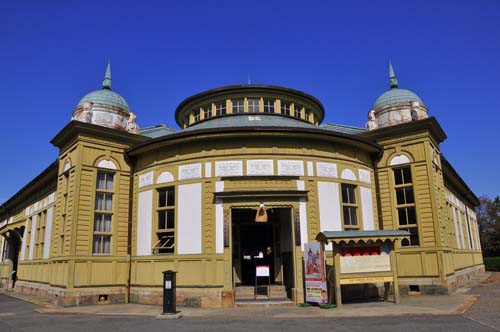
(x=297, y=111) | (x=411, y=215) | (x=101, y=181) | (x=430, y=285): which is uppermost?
(x=297, y=111)

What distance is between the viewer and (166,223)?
1619 cm

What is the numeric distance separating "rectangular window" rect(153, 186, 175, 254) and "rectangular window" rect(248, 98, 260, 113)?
19.0ft

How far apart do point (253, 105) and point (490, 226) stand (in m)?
53.1

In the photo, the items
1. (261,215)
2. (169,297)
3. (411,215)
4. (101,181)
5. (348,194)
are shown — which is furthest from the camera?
(411,215)

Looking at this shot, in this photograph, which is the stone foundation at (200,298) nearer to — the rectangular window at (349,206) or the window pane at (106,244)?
the window pane at (106,244)

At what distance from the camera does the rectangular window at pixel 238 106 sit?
19547 millimetres

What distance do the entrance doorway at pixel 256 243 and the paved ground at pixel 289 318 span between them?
3.64 metres

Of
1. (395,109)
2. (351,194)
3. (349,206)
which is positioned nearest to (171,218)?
(349,206)

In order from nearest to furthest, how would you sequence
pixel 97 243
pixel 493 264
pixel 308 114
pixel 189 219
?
pixel 189 219 → pixel 97 243 → pixel 308 114 → pixel 493 264

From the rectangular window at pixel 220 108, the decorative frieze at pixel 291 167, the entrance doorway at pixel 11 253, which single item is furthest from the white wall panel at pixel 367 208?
the entrance doorway at pixel 11 253

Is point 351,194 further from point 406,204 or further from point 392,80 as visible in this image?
point 392,80

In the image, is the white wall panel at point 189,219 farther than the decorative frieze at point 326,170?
No

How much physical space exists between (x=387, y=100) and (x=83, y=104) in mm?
15097

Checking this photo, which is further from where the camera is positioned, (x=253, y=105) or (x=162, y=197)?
(x=253, y=105)
